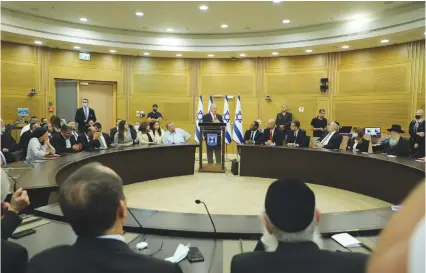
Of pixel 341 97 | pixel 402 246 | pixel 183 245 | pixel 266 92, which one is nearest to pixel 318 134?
pixel 341 97

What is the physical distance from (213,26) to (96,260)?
9.67 meters

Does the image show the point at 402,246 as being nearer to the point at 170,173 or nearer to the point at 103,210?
the point at 103,210

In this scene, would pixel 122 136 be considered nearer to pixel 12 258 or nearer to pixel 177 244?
pixel 177 244

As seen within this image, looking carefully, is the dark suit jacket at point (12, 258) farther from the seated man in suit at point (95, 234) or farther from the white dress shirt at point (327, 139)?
the white dress shirt at point (327, 139)

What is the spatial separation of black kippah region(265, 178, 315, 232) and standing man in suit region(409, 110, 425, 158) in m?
7.20

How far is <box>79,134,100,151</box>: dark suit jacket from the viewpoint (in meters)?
6.84

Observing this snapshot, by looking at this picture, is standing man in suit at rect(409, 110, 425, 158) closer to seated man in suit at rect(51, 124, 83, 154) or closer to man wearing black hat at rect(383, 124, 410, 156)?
man wearing black hat at rect(383, 124, 410, 156)

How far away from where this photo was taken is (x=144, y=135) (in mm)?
8484

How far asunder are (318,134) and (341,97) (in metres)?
1.70

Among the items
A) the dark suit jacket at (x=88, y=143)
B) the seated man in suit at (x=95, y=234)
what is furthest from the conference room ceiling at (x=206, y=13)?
the seated man in suit at (x=95, y=234)

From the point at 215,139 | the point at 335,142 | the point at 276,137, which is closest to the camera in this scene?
the point at 335,142

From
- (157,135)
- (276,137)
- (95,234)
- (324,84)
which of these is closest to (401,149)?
(276,137)

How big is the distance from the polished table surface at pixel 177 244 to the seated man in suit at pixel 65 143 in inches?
163

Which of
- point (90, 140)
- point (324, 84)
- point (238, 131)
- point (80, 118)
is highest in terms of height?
point (324, 84)
